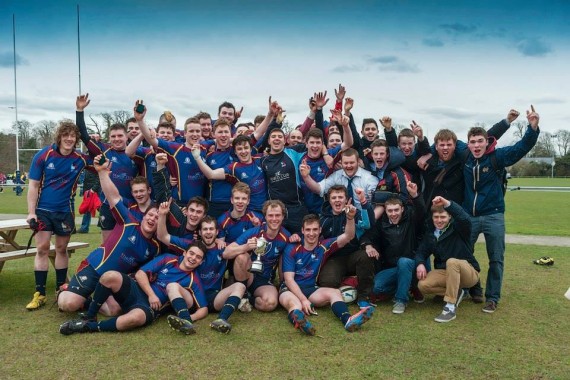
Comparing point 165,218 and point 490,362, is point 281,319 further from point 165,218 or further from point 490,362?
point 490,362

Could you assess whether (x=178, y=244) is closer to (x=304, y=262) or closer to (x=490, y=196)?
(x=304, y=262)

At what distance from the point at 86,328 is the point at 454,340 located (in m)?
3.73

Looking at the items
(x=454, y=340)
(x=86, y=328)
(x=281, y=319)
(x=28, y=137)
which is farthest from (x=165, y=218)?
(x=28, y=137)

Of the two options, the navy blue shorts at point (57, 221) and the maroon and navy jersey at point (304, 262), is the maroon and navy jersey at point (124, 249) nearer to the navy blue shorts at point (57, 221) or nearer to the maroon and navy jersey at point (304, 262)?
the navy blue shorts at point (57, 221)

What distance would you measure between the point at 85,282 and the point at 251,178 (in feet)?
8.11

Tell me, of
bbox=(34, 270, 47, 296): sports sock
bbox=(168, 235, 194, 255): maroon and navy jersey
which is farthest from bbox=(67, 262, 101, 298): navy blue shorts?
bbox=(168, 235, 194, 255): maroon and navy jersey

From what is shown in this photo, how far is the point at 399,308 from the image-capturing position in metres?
5.64

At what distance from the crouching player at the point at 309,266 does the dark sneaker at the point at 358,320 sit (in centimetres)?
39

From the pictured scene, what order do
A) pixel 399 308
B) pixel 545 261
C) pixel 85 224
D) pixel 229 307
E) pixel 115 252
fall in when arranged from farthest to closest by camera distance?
pixel 85 224 → pixel 545 261 → pixel 399 308 → pixel 115 252 → pixel 229 307

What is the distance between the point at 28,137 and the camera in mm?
62969

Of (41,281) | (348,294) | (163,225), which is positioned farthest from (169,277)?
(348,294)

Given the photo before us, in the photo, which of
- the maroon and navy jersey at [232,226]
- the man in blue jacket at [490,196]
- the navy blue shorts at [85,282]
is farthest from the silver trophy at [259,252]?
the man in blue jacket at [490,196]

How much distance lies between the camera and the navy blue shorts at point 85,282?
212 inches

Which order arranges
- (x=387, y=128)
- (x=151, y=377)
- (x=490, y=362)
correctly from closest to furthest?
(x=151, y=377)
(x=490, y=362)
(x=387, y=128)
